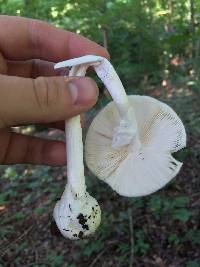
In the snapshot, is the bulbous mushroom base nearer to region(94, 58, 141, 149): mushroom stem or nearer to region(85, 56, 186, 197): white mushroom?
region(85, 56, 186, 197): white mushroom

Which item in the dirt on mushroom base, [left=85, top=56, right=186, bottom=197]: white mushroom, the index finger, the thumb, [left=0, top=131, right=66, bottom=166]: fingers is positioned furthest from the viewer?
the dirt on mushroom base

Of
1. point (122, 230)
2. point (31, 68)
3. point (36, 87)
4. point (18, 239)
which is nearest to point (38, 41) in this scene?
point (31, 68)

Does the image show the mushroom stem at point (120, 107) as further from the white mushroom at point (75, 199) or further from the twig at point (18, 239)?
the twig at point (18, 239)

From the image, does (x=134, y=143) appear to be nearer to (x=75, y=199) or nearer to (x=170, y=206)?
(x=75, y=199)

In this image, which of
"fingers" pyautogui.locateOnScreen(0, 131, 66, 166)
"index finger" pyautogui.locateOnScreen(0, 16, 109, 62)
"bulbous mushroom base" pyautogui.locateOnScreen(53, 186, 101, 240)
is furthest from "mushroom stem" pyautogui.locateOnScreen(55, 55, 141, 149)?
"fingers" pyautogui.locateOnScreen(0, 131, 66, 166)

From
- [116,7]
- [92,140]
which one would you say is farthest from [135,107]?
[116,7]

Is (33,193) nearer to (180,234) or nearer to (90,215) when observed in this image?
(180,234)
